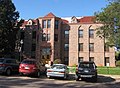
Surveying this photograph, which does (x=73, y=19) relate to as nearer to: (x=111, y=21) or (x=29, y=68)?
(x=111, y=21)

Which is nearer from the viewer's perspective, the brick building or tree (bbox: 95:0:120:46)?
tree (bbox: 95:0:120:46)

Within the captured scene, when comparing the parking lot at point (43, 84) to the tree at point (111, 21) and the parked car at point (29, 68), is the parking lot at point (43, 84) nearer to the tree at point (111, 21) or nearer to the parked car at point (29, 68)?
the parked car at point (29, 68)

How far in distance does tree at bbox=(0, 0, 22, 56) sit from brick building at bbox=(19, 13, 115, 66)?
21.7 feet

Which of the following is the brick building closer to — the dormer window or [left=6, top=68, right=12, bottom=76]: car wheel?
the dormer window

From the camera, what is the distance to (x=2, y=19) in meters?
51.8

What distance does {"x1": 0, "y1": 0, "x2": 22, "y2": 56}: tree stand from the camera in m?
51.3

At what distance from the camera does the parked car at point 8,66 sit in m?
27.0

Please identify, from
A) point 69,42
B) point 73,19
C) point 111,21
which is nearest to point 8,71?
point 111,21

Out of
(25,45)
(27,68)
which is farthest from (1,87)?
(25,45)

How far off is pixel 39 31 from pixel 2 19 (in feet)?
33.8

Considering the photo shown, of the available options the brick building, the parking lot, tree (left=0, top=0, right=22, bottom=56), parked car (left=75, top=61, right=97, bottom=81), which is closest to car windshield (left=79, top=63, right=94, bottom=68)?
parked car (left=75, top=61, right=97, bottom=81)

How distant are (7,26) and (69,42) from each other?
13.8m

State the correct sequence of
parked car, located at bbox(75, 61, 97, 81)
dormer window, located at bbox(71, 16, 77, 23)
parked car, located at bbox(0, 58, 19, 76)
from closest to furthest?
parked car, located at bbox(75, 61, 97, 81) → parked car, located at bbox(0, 58, 19, 76) → dormer window, located at bbox(71, 16, 77, 23)

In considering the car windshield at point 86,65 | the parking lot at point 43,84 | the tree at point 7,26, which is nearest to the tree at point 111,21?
the car windshield at point 86,65
